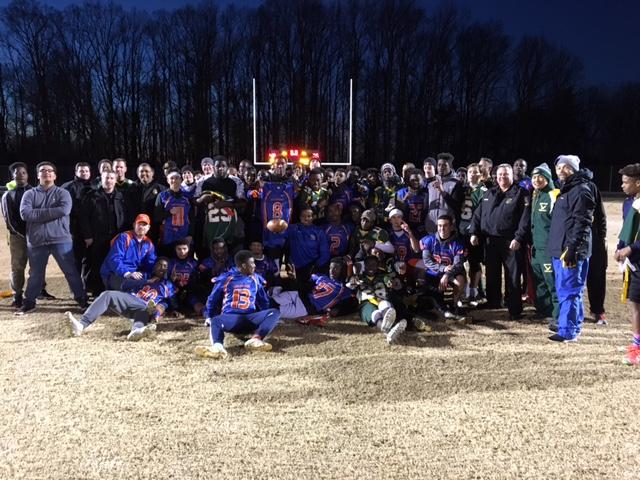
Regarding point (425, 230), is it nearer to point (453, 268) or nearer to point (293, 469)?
point (453, 268)

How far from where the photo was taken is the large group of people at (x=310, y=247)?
564 centimetres

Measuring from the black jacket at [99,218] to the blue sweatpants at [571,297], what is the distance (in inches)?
226

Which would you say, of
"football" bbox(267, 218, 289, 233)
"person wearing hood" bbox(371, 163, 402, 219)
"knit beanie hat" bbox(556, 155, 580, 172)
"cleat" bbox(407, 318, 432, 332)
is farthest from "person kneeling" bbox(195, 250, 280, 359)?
"knit beanie hat" bbox(556, 155, 580, 172)

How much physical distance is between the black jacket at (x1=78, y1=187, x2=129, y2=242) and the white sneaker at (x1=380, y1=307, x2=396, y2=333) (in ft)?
13.0

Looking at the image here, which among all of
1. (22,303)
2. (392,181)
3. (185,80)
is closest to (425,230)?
(392,181)

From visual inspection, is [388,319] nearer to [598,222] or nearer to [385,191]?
[598,222]

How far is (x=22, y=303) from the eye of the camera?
6.80 meters

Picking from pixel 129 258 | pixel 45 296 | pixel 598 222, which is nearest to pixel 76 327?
pixel 129 258

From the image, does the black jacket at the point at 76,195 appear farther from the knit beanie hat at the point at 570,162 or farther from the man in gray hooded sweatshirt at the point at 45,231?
the knit beanie hat at the point at 570,162

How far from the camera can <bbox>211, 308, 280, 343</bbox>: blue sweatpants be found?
17.1ft

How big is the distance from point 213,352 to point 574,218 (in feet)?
13.4

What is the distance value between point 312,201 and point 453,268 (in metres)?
2.38

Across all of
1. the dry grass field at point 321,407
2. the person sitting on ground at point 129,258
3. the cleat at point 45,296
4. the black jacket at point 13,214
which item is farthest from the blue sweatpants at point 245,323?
the black jacket at point 13,214

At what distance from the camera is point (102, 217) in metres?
6.98
